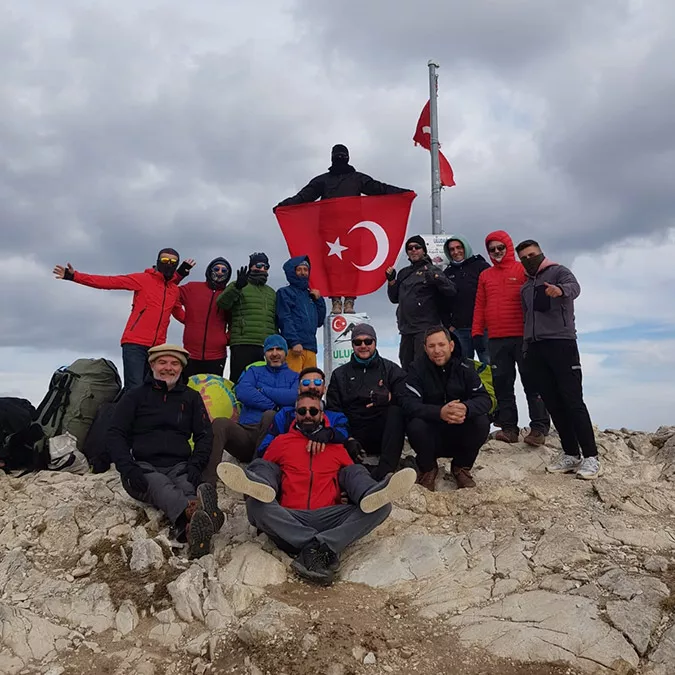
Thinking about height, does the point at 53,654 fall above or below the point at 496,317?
below

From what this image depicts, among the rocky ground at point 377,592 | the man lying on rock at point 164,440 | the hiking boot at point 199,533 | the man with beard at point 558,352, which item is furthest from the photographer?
the man with beard at point 558,352

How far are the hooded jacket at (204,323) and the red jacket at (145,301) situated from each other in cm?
24

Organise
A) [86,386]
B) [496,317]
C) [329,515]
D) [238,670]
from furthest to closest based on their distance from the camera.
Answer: [86,386] → [496,317] → [329,515] → [238,670]

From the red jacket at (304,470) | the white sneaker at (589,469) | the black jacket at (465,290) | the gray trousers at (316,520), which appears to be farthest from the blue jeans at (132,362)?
the white sneaker at (589,469)

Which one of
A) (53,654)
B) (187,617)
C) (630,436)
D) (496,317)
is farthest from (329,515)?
(630,436)

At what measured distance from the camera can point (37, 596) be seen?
4.66m

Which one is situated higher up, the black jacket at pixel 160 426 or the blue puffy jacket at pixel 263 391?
the blue puffy jacket at pixel 263 391

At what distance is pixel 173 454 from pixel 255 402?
1245 mm

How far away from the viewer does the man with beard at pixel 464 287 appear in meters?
8.38

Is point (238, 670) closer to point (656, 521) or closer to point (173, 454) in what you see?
point (173, 454)

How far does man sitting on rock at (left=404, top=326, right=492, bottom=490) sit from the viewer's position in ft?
19.4

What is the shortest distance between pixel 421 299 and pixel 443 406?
2.41m

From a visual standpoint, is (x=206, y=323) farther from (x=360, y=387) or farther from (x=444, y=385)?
(x=444, y=385)

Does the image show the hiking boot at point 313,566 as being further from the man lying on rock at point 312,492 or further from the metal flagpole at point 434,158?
the metal flagpole at point 434,158
